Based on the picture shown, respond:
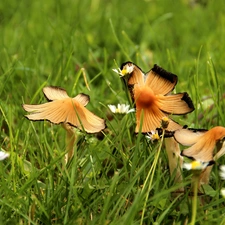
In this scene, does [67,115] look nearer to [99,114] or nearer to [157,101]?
[157,101]

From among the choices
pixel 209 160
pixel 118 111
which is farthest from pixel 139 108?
pixel 209 160

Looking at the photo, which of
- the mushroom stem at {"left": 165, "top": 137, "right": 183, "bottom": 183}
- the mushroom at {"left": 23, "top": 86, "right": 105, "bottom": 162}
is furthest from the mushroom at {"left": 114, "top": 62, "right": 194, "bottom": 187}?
the mushroom at {"left": 23, "top": 86, "right": 105, "bottom": 162}

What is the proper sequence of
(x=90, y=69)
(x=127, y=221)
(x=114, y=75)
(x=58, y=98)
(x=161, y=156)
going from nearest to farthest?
(x=127, y=221) → (x=58, y=98) → (x=161, y=156) → (x=114, y=75) → (x=90, y=69)

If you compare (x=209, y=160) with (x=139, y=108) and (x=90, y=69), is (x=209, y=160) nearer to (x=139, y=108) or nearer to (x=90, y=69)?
(x=139, y=108)

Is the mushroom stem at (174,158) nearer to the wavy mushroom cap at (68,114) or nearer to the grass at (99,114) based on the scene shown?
the grass at (99,114)

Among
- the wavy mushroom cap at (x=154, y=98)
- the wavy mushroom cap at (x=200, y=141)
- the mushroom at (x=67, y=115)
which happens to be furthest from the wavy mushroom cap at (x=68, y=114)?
the wavy mushroom cap at (x=200, y=141)

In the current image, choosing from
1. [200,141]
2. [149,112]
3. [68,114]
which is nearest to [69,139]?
[68,114]
